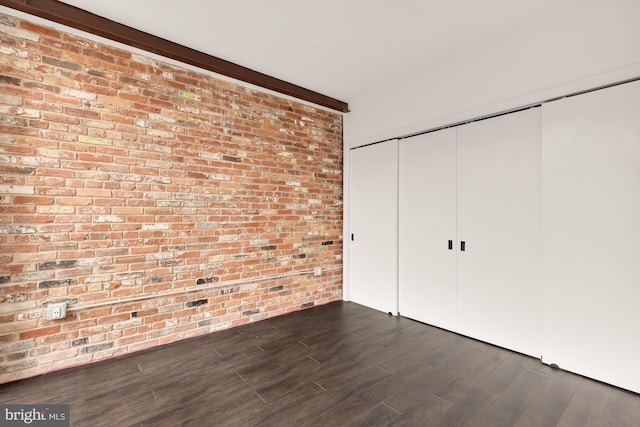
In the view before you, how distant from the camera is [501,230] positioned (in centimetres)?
285

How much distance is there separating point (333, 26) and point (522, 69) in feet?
5.78

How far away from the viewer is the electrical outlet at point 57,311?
2.35 m

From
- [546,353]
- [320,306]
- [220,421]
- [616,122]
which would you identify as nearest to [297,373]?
[220,421]

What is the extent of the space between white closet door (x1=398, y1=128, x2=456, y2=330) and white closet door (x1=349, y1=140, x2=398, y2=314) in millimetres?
121

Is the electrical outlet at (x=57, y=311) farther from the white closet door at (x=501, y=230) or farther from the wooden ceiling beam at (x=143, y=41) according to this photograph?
the white closet door at (x=501, y=230)

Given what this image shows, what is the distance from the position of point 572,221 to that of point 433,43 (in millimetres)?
2032

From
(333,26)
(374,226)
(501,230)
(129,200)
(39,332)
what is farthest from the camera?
(374,226)

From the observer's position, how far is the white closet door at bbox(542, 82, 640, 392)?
2.14 meters

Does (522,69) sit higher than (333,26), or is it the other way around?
Answer: (333,26)

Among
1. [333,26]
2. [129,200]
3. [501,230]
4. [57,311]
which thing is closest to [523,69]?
[501,230]

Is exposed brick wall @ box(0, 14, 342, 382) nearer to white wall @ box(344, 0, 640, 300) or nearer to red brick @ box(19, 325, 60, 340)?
red brick @ box(19, 325, 60, 340)

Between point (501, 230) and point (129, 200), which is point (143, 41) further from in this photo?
point (501, 230)

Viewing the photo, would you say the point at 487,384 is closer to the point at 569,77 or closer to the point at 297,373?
the point at 297,373

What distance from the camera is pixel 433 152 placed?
3402 millimetres
